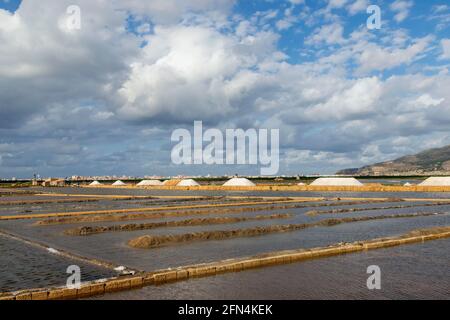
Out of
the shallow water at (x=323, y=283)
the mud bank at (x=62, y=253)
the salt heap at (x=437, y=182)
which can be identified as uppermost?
the salt heap at (x=437, y=182)

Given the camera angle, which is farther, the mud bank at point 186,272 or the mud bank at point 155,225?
the mud bank at point 155,225

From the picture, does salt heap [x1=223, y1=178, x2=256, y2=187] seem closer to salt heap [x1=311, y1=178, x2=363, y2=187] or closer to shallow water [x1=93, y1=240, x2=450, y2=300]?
salt heap [x1=311, y1=178, x2=363, y2=187]

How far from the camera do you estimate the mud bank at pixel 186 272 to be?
9.87m

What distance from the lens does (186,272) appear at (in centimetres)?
1190

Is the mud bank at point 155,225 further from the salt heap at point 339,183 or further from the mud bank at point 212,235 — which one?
the salt heap at point 339,183

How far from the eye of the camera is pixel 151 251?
53.5 feet

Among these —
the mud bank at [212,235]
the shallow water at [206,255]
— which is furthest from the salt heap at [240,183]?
the shallow water at [206,255]

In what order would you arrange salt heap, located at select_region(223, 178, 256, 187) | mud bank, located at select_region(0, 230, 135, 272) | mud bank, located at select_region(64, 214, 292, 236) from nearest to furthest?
1. mud bank, located at select_region(0, 230, 135, 272)
2. mud bank, located at select_region(64, 214, 292, 236)
3. salt heap, located at select_region(223, 178, 256, 187)

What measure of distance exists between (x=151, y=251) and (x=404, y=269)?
9286 mm

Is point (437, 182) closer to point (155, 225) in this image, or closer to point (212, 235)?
point (155, 225)

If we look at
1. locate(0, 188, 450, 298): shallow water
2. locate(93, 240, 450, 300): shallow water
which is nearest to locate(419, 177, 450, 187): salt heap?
locate(0, 188, 450, 298): shallow water

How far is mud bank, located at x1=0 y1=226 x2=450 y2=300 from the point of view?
987cm
